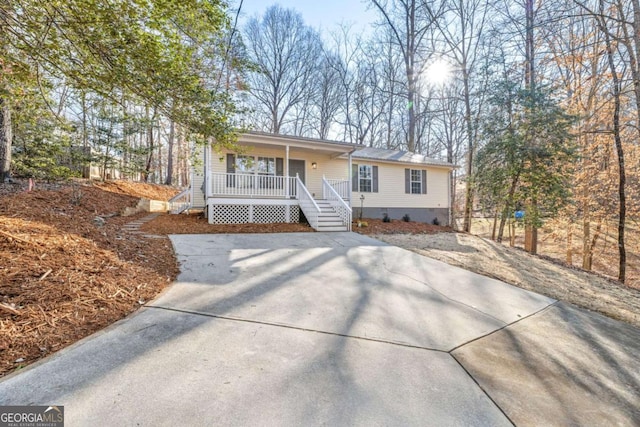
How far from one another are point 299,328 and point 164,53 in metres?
4.07

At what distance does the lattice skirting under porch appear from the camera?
9.95 meters

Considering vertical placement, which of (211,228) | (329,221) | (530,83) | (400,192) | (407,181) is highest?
(530,83)

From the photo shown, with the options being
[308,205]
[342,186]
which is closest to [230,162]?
[308,205]

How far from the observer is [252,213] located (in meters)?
10.4

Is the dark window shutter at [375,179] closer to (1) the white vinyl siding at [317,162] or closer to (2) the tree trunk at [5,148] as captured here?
(1) the white vinyl siding at [317,162]

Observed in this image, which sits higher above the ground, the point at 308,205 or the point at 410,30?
the point at 410,30

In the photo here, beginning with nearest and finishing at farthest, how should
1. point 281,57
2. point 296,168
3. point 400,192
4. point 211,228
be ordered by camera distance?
point 211,228 < point 296,168 < point 400,192 < point 281,57

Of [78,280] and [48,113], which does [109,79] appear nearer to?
[48,113]

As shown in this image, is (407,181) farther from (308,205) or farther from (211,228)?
(211,228)

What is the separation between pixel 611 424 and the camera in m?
1.85

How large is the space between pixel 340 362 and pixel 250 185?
889cm

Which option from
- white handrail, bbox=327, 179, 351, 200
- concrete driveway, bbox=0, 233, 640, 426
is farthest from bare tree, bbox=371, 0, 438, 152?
concrete driveway, bbox=0, 233, 640, 426

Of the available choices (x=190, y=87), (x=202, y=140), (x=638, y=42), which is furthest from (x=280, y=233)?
(x=638, y=42)

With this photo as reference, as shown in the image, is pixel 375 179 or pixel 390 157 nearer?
pixel 375 179
